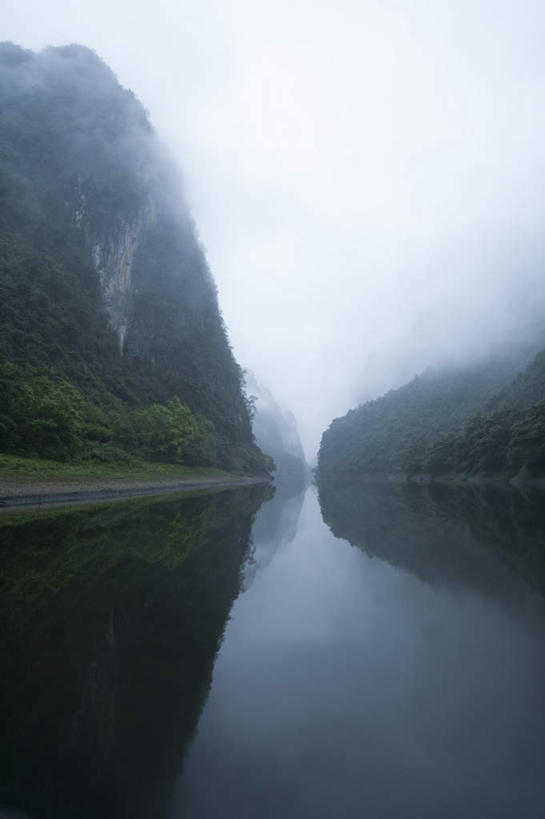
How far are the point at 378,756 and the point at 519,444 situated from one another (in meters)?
48.6

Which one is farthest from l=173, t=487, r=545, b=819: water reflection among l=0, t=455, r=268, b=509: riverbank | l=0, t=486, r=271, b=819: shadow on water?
l=0, t=455, r=268, b=509: riverbank

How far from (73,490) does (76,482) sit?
102 cm

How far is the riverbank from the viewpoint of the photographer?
22000mm

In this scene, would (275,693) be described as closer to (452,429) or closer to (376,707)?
(376,707)

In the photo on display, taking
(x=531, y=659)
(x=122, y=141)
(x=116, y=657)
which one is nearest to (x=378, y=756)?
(x=531, y=659)

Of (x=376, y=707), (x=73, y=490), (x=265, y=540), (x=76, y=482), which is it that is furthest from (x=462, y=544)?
(x=76, y=482)

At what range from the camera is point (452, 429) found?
8475 cm

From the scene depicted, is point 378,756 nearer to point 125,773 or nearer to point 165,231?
point 125,773

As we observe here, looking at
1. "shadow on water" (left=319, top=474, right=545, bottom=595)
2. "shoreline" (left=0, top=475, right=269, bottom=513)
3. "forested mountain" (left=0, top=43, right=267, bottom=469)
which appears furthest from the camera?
"forested mountain" (left=0, top=43, right=267, bottom=469)

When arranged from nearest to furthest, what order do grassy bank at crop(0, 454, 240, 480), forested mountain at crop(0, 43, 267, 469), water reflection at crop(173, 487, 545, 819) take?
water reflection at crop(173, 487, 545, 819) < grassy bank at crop(0, 454, 240, 480) < forested mountain at crop(0, 43, 267, 469)

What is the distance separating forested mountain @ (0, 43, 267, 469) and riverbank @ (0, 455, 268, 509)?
2.17 m

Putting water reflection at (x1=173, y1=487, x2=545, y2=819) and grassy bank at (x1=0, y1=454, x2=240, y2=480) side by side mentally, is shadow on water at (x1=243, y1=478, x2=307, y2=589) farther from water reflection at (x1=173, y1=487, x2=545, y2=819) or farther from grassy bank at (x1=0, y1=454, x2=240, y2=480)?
grassy bank at (x1=0, y1=454, x2=240, y2=480)

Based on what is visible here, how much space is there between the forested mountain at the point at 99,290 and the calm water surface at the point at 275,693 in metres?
24.0

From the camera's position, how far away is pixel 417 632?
21.1ft
